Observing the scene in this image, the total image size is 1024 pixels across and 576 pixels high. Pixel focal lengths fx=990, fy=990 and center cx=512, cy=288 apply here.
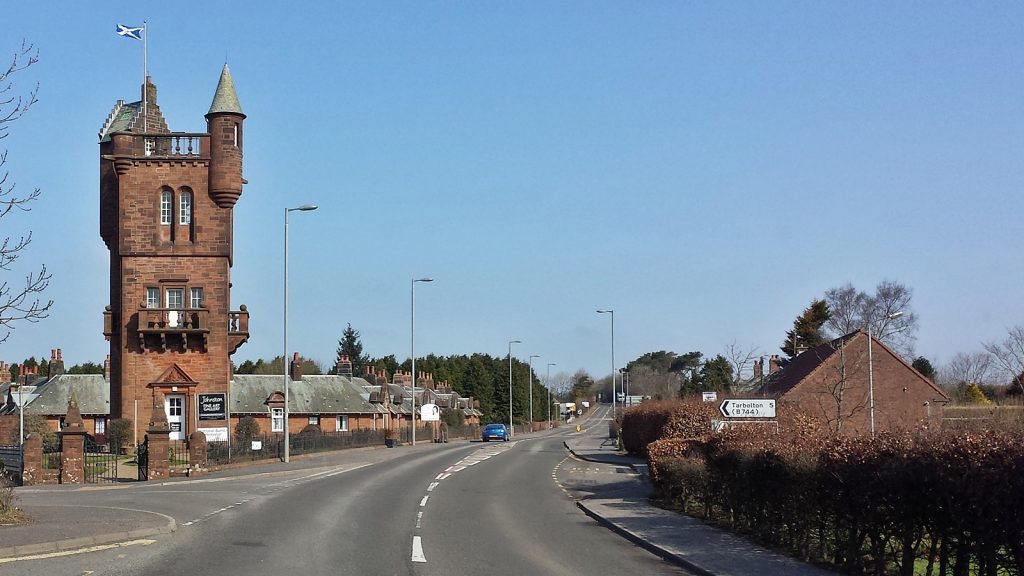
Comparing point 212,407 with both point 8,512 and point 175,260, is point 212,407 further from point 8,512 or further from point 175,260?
point 8,512

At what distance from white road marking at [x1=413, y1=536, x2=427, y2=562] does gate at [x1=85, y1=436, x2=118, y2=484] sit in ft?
65.3

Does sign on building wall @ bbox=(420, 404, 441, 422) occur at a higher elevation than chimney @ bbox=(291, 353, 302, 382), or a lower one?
lower

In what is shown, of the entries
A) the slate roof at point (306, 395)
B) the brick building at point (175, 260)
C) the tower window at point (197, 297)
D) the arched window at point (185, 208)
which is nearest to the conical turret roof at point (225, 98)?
the brick building at point (175, 260)

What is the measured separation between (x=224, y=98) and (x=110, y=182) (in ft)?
25.8

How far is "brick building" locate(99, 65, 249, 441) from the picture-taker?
47000 millimetres

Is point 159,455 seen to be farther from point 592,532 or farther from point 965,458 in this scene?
point 965,458

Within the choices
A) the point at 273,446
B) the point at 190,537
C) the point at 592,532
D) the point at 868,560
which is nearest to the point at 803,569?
the point at 868,560

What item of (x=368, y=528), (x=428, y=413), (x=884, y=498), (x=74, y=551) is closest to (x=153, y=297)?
(x=368, y=528)

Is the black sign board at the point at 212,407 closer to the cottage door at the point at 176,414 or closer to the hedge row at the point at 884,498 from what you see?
the cottage door at the point at 176,414

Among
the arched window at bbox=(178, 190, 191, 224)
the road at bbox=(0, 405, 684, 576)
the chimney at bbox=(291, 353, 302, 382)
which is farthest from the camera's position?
the chimney at bbox=(291, 353, 302, 382)

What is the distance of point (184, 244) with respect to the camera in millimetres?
47531

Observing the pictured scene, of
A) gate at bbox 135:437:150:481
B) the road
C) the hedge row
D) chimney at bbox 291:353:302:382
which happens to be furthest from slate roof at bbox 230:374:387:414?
the hedge row

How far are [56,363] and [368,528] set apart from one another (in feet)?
202

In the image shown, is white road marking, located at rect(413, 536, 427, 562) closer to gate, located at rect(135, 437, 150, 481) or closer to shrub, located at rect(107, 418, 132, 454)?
gate, located at rect(135, 437, 150, 481)
